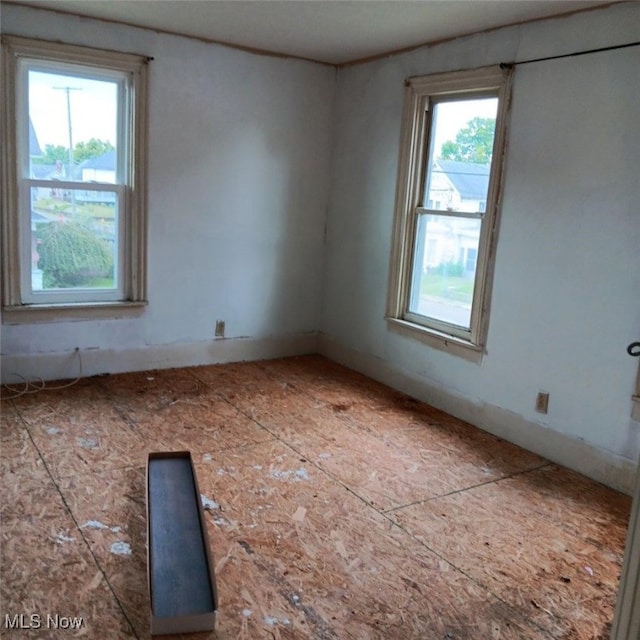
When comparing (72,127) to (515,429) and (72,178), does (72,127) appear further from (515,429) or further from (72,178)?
(515,429)

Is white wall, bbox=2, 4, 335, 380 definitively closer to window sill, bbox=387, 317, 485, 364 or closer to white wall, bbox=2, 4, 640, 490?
white wall, bbox=2, 4, 640, 490

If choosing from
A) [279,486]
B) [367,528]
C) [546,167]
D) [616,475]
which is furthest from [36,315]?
[616,475]

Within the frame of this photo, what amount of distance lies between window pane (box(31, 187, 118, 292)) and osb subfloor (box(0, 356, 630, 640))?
78cm

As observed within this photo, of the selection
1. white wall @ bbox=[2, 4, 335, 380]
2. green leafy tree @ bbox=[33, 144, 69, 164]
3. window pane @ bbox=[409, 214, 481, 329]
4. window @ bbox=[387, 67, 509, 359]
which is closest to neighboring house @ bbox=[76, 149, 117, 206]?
green leafy tree @ bbox=[33, 144, 69, 164]

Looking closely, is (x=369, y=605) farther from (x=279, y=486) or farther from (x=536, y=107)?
(x=536, y=107)

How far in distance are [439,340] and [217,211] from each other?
1.96m

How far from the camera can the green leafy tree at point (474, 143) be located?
3967 mm

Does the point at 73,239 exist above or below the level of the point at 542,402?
above

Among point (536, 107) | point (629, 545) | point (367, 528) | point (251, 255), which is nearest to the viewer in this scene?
point (629, 545)

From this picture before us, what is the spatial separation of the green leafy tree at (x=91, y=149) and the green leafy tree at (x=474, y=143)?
2370 millimetres

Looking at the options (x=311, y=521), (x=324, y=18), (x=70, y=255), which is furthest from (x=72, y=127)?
(x=311, y=521)

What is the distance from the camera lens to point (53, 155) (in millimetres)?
4266

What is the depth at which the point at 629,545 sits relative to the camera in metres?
1.25

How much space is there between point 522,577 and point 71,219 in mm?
3588
